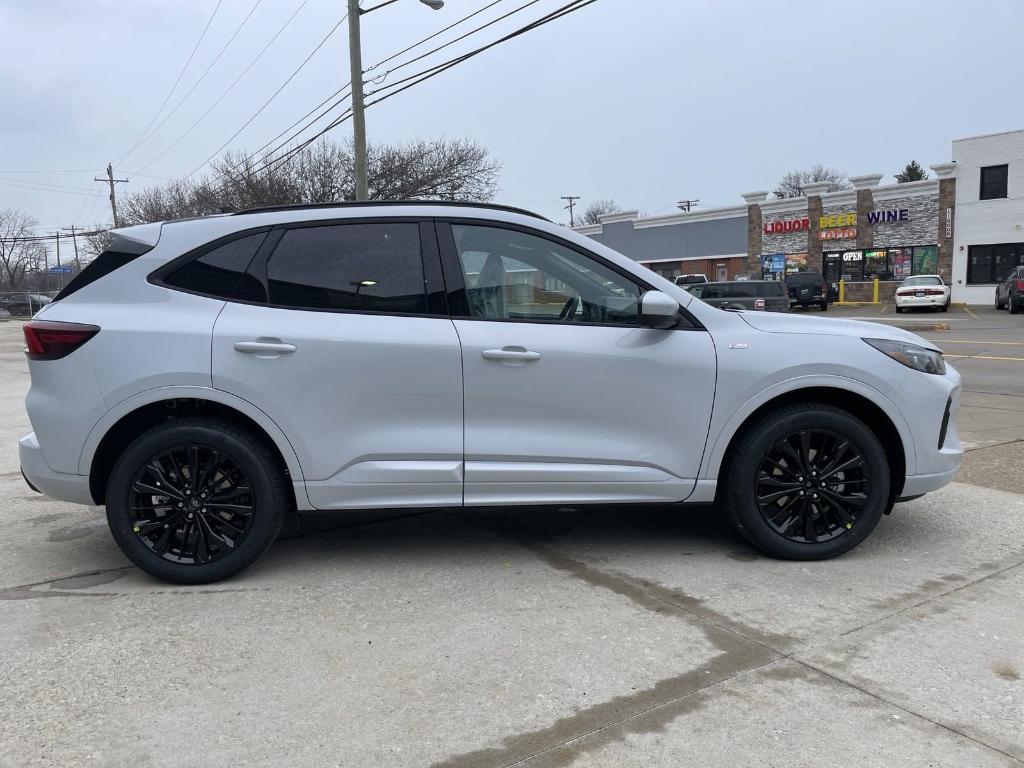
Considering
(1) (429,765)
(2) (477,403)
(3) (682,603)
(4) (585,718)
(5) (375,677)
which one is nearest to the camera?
(1) (429,765)

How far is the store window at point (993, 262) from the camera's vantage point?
119 ft

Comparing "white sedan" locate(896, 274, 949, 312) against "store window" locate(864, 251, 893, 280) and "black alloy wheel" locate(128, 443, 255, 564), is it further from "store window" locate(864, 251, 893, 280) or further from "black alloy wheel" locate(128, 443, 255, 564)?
"black alloy wheel" locate(128, 443, 255, 564)

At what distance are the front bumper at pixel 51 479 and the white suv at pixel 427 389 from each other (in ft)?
0.05

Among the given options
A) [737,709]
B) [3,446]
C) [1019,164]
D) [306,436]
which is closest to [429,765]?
[737,709]

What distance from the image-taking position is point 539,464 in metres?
3.96

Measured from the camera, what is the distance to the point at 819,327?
166 inches

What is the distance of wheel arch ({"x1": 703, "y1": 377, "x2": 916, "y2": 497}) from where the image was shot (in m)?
4.02

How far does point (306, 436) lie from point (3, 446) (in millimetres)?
5397

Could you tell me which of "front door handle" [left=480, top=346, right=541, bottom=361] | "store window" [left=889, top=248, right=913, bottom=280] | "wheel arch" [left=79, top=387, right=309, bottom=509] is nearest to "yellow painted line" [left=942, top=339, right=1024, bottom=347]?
"front door handle" [left=480, top=346, right=541, bottom=361]

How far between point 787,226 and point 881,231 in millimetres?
4750

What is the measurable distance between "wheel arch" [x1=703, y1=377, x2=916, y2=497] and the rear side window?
2985mm

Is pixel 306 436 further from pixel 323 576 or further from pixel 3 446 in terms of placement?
pixel 3 446

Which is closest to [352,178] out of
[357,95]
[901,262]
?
[357,95]

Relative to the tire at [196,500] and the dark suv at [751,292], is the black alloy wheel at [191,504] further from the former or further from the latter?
the dark suv at [751,292]
